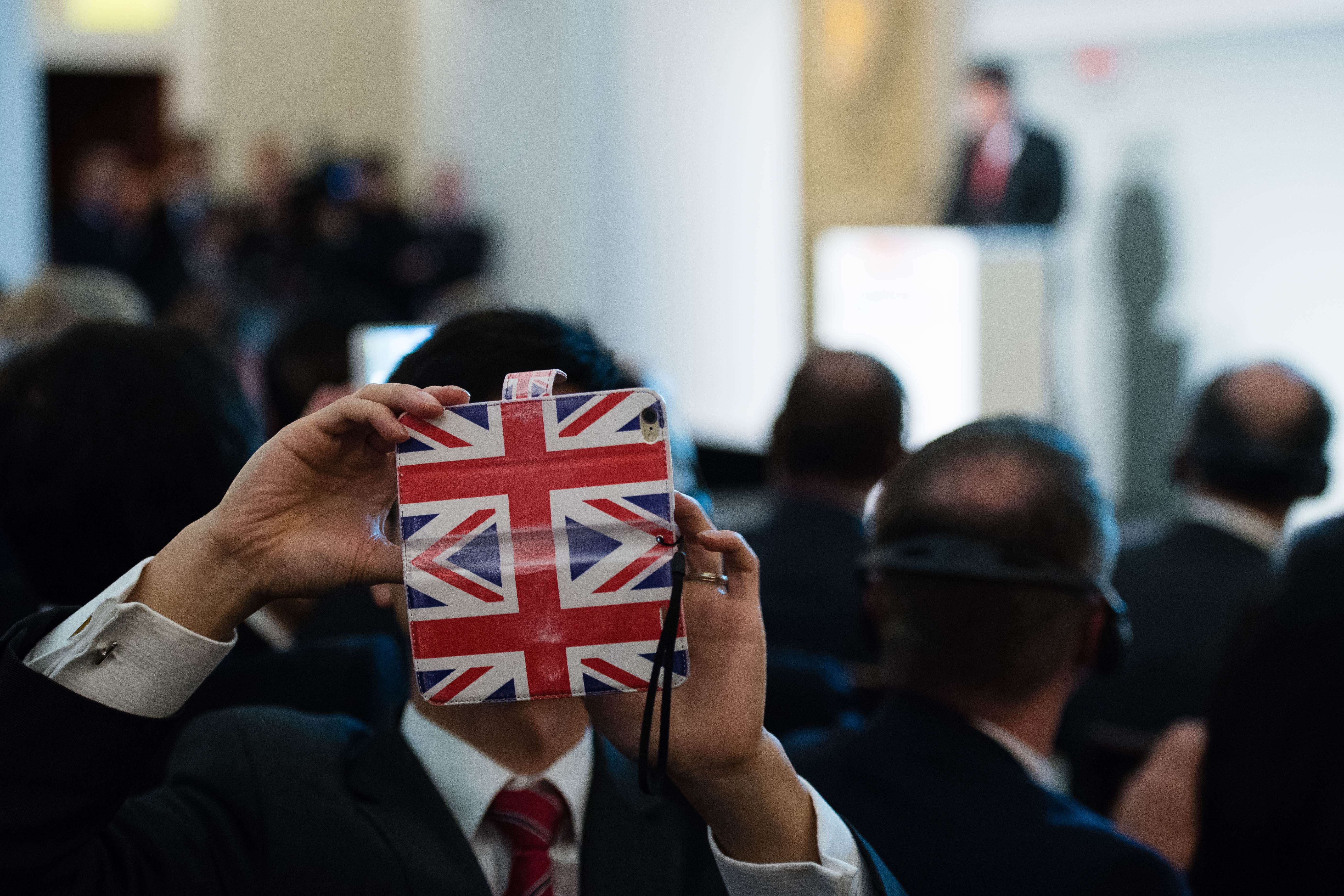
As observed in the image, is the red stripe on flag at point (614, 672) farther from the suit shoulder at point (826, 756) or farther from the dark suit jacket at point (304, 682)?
the dark suit jacket at point (304, 682)

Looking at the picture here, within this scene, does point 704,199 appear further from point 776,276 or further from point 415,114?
point 415,114

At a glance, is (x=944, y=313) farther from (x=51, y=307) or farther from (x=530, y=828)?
(x=530, y=828)

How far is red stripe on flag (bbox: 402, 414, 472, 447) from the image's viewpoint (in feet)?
2.70

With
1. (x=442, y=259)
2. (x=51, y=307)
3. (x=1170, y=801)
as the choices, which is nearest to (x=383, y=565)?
(x=1170, y=801)

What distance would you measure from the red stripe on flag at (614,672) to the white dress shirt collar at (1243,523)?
1952 mm

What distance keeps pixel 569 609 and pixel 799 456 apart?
1.75m

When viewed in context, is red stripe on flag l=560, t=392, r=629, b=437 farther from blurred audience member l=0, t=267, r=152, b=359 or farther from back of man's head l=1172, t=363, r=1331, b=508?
blurred audience member l=0, t=267, r=152, b=359

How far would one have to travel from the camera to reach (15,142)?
574cm

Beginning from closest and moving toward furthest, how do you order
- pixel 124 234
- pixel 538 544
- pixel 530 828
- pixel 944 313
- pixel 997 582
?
pixel 538 544 < pixel 530 828 < pixel 997 582 < pixel 944 313 < pixel 124 234

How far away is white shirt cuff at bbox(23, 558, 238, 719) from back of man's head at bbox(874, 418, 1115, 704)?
74 cm

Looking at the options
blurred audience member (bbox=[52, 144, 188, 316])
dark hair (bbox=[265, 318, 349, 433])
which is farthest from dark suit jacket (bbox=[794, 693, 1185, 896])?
blurred audience member (bbox=[52, 144, 188, 316])

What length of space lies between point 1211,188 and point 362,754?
5306mm

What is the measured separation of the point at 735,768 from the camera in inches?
36.9

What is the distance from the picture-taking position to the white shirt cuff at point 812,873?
0.95 m
